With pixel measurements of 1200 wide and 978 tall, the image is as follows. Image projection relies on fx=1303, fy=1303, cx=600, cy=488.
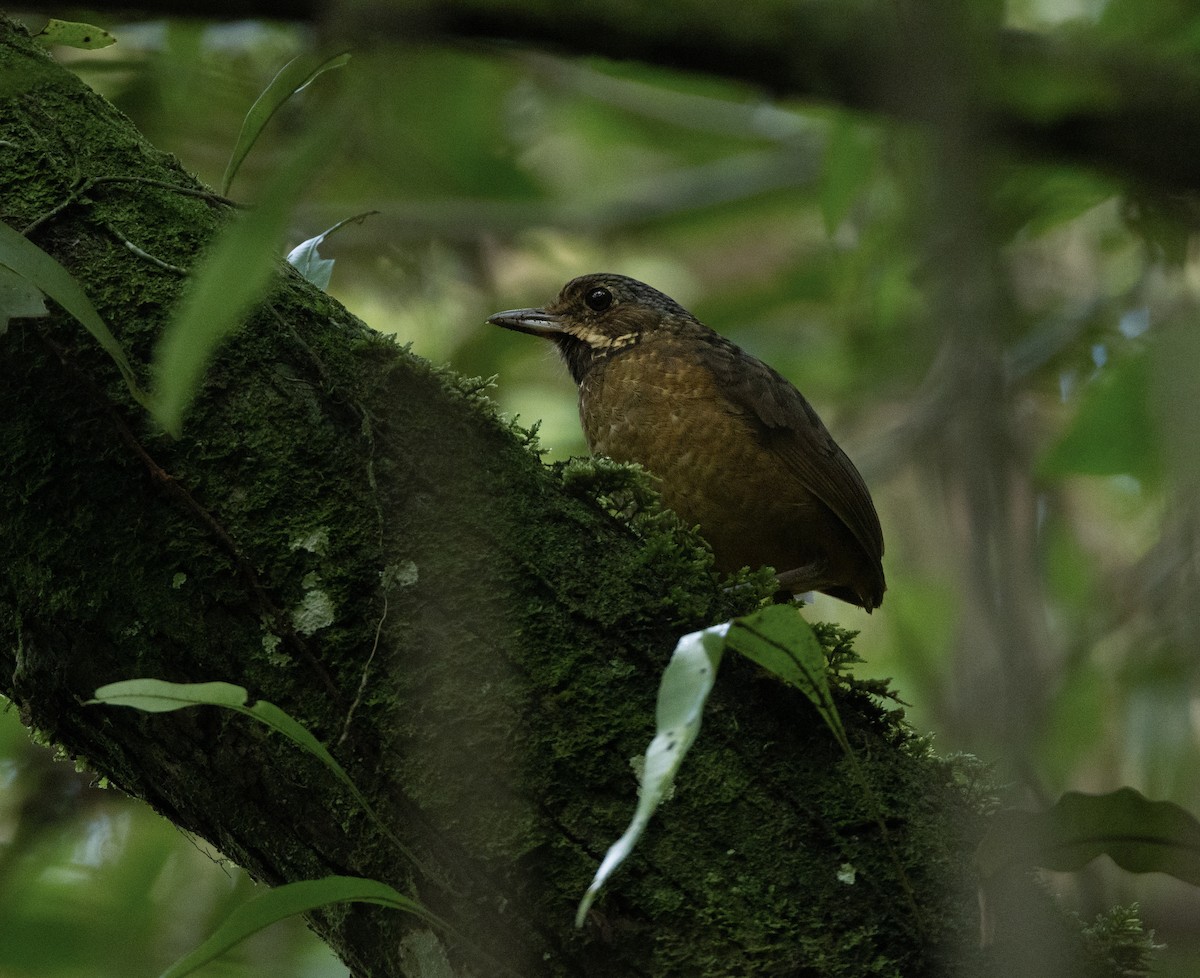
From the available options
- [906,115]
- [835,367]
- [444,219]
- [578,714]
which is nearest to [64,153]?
[578,714]

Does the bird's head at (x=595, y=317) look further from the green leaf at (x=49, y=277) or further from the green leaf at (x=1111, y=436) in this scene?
the green leaf at (x=49, y=277)

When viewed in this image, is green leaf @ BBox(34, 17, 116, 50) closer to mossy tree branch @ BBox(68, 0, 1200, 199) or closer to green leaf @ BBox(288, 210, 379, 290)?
green leaf @ BBox(288, 210, 379, 290)

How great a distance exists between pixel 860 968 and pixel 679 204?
182 inches

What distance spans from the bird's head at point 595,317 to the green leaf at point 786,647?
2.43m

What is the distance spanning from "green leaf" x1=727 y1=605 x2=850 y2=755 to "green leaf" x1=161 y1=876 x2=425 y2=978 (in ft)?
2.13

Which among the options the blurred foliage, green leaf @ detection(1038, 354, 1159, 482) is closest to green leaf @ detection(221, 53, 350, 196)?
the blurred foliage

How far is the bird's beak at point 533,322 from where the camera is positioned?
4547 mm

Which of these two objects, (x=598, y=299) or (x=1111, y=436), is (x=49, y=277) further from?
(x=1111, y=436)

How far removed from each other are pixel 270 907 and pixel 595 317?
9.90ft

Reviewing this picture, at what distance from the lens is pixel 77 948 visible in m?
3.68

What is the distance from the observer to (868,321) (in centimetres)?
575

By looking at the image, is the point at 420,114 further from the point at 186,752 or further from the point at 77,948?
the point at 77,948

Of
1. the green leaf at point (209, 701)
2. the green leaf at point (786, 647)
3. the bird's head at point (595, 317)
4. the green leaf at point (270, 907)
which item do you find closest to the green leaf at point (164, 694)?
the green leaf at point (209, 701)

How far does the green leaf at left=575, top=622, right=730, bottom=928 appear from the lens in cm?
158
